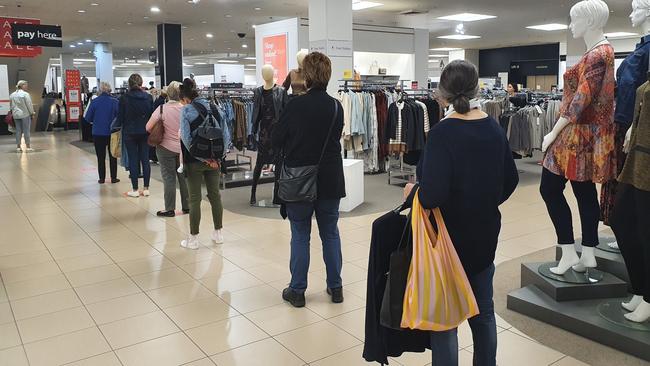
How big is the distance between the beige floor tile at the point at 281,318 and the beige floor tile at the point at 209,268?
0.89m

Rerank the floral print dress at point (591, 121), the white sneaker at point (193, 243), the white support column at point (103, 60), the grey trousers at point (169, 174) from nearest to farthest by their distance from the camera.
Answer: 1. the floral print dress at point (591, 121)
2. the white sneaker at point (193, 243)
3. the grey trousers at point (169, 174)
4. the white support column at point (103, 60)

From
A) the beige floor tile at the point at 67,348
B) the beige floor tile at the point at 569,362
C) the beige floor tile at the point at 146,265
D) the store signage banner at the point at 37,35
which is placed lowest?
the beige floor tile at the point at 569,362

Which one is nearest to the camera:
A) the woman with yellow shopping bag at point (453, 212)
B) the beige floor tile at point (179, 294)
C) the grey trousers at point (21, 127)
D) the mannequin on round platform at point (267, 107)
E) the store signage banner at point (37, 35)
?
the woman with yellow shopping bag at point (453, 212)

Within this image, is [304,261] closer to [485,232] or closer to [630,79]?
[485,232]

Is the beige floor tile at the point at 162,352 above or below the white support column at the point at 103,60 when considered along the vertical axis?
below

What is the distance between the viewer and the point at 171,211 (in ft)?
21.0

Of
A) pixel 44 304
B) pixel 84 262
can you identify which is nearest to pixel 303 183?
pixel 44 304

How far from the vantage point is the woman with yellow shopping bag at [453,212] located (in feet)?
6.67

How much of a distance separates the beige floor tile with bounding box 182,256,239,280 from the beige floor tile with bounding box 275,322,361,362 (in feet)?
4.26

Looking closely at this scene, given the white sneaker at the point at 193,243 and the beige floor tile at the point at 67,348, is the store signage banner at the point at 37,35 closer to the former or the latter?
the white sneaker at the point at 193,243

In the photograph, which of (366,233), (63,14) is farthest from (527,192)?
(63,14)

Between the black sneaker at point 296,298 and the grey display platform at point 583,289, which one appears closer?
the grey display platform at point 583,289

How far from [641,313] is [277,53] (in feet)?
35.6

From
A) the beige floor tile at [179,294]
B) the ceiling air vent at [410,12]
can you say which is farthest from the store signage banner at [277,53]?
the beige floor tile at [179,294]
